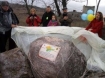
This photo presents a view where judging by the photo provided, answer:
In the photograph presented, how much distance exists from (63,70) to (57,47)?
0.40 metres

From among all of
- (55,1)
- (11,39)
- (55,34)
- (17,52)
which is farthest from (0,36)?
(55,1)

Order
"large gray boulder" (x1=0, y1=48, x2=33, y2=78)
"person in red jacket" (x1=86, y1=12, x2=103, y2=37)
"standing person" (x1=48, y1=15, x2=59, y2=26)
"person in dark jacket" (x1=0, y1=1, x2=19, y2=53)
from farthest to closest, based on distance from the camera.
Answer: "standing person" (x1=48, y1=15, x2=59, y2=26)
"person in red jacket" (x1=86, y1=12, x2=103, y2=37)
"person in dark jacket" (x1=0, y1=1, x2=19, y2=53)
"large gray boulder" (x1=0, y1=48, x2=33, y2=78)

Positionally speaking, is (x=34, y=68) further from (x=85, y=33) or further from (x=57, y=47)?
(x=85, y=33)

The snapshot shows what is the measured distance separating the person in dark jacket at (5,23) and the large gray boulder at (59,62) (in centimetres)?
106

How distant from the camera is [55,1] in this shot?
55.6ft

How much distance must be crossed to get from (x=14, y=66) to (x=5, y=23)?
43.1 inches

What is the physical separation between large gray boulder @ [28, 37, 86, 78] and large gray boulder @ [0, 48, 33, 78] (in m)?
0.22

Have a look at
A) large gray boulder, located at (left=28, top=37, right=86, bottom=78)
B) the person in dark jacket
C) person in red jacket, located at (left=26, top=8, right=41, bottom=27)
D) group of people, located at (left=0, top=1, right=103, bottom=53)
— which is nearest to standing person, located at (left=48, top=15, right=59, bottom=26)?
group of people, located at (left=0, top=1, right=103, bottom=53)

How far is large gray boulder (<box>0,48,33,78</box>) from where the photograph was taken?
448 centimetres

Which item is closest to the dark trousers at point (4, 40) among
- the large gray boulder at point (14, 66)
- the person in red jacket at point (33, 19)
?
the large gray boulder at point (14, 66)

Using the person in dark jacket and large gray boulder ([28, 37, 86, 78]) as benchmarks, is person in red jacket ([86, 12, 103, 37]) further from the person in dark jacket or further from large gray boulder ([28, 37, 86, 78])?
the person in dark jacket

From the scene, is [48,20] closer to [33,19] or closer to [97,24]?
[33,19]

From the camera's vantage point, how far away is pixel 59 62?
414 cm

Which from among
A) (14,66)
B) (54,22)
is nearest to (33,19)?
(54,22)
